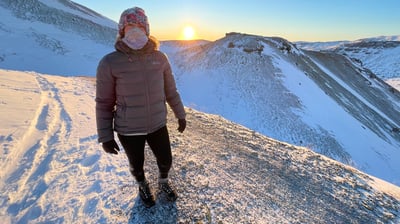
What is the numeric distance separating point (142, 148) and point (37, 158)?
2986 mm

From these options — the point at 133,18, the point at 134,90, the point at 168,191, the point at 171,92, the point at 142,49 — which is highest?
the point at 133,18

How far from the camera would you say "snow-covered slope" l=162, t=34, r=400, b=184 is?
59.7 ft

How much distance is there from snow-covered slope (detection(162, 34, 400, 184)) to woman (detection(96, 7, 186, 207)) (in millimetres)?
13831

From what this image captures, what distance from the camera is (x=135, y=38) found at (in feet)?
10.3

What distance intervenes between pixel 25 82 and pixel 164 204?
10075 mm

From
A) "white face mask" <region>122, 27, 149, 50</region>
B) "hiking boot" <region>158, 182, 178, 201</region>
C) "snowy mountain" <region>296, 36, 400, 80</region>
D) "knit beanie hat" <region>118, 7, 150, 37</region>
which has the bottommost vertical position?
"snowy mountain" <region>296, 36, 400, 80</region>

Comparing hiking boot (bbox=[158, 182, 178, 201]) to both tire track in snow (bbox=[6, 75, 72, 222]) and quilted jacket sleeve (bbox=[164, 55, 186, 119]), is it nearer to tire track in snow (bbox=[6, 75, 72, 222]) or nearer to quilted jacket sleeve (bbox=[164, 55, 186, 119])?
A: quilted jacket sleeve (bbox=[164, 55, 186, 119])

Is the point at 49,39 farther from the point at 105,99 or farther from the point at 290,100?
the point at 105,99

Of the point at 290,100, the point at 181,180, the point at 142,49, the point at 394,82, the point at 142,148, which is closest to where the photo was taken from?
the point at 142,49

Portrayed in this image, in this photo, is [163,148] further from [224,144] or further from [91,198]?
[224,144]

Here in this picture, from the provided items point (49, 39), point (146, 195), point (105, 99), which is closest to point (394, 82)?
point (49, 39)

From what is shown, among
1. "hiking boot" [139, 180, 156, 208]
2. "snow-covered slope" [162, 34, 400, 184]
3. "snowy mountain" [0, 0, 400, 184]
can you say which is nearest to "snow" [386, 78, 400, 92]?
"snowy mountain" [0, 0, 400, 184]

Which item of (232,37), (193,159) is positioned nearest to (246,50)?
(232,37)

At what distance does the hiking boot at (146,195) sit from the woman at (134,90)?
1.08 feet
